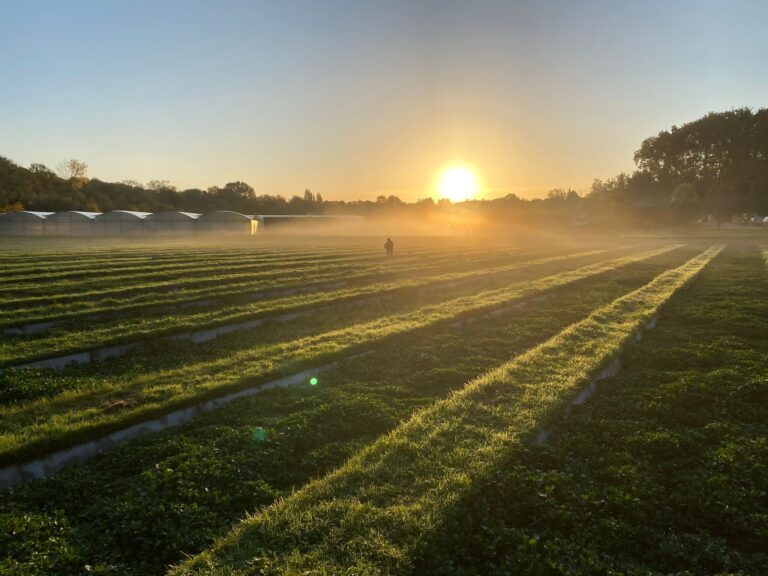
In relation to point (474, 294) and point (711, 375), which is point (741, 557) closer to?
point (711, 375)

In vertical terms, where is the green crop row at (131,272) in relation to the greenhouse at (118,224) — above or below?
below

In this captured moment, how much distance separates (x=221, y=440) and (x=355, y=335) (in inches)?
291

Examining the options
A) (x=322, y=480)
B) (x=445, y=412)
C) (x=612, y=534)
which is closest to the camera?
(x=612, y=534)

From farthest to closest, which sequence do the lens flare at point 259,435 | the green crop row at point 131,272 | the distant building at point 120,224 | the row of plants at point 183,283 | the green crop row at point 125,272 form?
Result: the distant building at point 120,224 < the green crop row at point 125,272 < the green crop row at point 131,272 < the row of plants at point 183,283 < the lens flare at point 259,435

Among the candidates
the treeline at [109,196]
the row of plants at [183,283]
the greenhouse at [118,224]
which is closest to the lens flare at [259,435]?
the row of plants at [183,283]

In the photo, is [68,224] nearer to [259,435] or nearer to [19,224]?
[19,224]

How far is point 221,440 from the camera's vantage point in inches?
331

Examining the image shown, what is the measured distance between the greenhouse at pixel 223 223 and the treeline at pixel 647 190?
1500 inches

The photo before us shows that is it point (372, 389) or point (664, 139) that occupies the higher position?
point (664, 139)

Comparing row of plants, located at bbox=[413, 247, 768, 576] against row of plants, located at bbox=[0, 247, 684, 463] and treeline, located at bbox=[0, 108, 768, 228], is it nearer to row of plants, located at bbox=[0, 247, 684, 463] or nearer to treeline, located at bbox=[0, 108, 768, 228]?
row of plants, located at bbox=[0, 247, 684, 463]

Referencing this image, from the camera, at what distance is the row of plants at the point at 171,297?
1653cm

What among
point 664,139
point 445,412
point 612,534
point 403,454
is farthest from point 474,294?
point 664,139

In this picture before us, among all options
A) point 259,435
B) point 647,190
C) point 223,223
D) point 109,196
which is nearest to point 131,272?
point 259,435

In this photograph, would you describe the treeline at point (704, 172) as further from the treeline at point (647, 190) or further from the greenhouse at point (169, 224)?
the greenhouse at point (169, 224)
